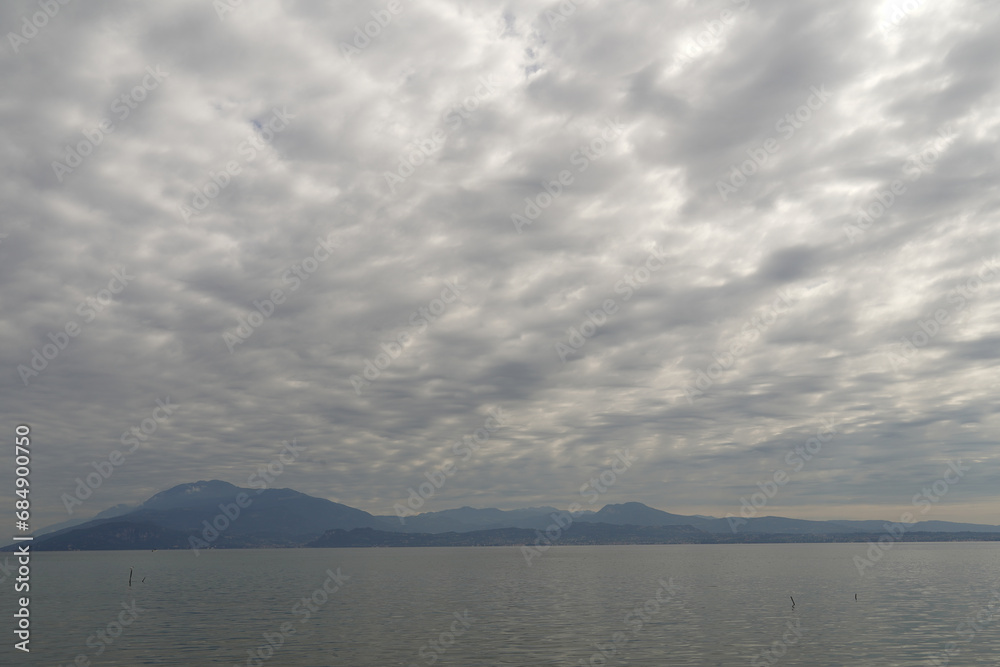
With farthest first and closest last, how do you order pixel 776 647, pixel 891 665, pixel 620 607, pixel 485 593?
pixel 485 593 → pixel 620 607 → pixel 776 647 → pixel 891 665

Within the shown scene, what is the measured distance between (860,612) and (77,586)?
180m

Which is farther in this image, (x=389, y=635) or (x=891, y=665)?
(x=389, y=635)

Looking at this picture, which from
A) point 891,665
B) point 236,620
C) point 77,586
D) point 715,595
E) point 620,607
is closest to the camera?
point 891,665

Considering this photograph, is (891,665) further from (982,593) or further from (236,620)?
(982,593)

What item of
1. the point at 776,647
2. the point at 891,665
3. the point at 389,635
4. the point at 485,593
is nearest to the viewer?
the point at 891,665

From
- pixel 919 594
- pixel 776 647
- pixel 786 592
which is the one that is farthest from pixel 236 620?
pixel 919 594

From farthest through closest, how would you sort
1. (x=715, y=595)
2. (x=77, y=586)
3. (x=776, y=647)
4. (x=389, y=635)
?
(x=77, y=586)
(x=715, y=595)
(x=389, y=635)
(x=776, y=647)

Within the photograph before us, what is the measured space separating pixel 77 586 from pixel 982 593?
20716cm

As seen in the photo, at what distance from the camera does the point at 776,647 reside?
2662 inches

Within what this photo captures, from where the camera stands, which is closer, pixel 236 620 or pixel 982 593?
pixel 236 620

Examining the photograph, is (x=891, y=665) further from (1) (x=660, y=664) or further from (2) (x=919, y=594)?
(2) (x=919, y=594)

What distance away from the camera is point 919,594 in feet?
403

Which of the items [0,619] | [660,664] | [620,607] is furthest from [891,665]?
[0,619]

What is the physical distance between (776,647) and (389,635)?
139ft
